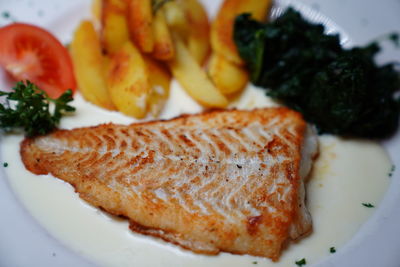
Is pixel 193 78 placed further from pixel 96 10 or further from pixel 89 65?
pixel 96 10

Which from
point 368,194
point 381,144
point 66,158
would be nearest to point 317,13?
point 381,144

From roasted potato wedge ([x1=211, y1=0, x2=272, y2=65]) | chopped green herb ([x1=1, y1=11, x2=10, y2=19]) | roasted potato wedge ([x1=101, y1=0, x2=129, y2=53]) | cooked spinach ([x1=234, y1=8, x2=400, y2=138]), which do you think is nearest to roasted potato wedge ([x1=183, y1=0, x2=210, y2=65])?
roasted potato wedge ([x1=211, y1=0, x2=272, y2=65])

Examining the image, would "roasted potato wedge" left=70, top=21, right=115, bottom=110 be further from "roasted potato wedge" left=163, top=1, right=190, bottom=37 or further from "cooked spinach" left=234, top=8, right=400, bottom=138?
"cooked spinach" left=234, top=8, right=400, bottom=138

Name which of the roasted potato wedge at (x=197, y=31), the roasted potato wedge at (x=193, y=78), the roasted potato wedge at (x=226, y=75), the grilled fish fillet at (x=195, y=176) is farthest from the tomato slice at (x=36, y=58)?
the roasted potato wedge at (x=226, y=75)

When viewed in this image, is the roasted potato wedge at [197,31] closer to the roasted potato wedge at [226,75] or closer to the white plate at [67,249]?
the roasted potato wedge at [226,75]

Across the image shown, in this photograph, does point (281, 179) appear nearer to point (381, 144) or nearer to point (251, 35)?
point (381, 144)

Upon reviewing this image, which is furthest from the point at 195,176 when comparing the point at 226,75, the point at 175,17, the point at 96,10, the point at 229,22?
the point at 96,10
